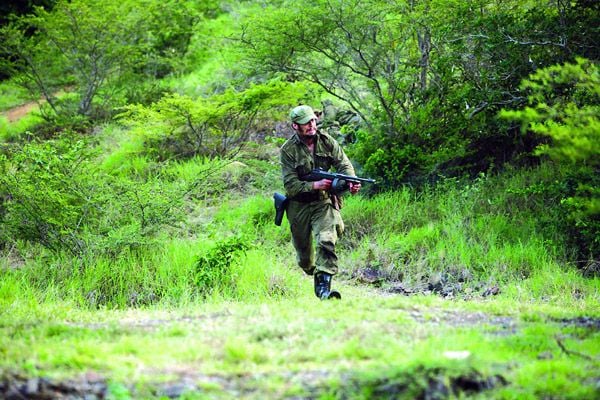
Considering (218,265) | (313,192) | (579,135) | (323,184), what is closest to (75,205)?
(218,265)

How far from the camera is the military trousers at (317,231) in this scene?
7.72m

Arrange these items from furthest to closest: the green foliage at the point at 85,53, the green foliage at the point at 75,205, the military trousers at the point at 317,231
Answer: the green foliage at the point at 85,53
the green foliage at the point at 75,205
the military trousers at the point at 317,231

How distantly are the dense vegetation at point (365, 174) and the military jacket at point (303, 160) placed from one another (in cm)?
142

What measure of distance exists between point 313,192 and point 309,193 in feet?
0.21

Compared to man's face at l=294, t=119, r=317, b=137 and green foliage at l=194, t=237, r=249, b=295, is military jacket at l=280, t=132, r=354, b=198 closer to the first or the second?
man's face at l=294, t=119, r=317, b=137

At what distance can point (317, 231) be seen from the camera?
7898 millimetres

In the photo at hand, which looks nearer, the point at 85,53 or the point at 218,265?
the point at 218,265

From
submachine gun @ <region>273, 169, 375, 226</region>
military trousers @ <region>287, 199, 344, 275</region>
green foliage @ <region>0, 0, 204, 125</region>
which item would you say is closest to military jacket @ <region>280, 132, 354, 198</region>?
submachine gun @ <region>273, 169, 375, 226</region>

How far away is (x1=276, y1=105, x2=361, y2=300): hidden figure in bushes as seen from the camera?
7.72m

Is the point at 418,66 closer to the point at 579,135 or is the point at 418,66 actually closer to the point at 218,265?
the point at 218,265

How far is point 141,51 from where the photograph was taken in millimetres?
19516

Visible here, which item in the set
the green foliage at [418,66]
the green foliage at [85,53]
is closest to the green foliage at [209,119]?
the green foliage at [418,66]

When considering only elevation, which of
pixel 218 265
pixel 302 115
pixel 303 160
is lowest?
pixel 218 265

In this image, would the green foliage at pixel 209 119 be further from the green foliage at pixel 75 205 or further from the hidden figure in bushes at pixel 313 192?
the hidden figure in bushes at pixel 313 192
